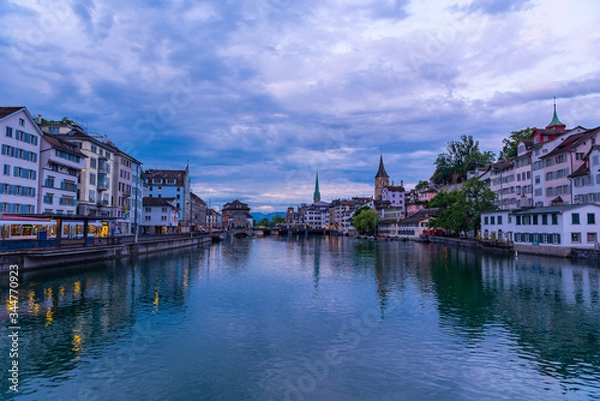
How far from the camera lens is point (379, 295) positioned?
34.8 metres

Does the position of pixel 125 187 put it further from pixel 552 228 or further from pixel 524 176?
pixel 524 176

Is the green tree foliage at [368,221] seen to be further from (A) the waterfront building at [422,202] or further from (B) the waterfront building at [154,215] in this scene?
(B) the waterfront building at [154,215]

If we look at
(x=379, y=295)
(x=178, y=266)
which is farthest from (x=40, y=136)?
(x=379, y=295)

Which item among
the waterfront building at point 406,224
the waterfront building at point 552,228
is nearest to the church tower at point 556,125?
the waterfront building at point 552,228

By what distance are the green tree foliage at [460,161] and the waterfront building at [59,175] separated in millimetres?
126053

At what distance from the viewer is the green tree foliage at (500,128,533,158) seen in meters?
108

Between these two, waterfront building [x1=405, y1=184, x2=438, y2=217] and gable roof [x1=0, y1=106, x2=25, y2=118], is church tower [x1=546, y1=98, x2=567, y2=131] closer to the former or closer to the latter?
waterfront building [x1=405, y1=184, x2=438, y2=217]

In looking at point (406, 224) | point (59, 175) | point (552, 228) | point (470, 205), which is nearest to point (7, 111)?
point (59, 175)

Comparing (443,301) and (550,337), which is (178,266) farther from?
(550,337)

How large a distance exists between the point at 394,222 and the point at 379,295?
129591 millimetres

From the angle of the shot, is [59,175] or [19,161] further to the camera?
[59,175]

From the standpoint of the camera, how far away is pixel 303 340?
71.2ft

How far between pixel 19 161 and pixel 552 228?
81311 mm

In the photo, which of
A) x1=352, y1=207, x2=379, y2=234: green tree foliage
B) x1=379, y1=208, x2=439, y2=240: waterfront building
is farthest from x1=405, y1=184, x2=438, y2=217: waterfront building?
x1=352, y1=207, x2=379, y2=234: green tree foliage
